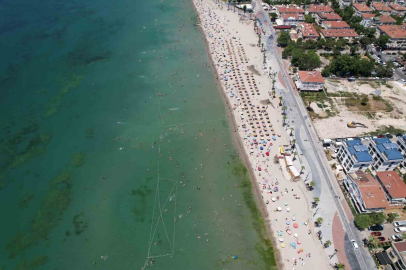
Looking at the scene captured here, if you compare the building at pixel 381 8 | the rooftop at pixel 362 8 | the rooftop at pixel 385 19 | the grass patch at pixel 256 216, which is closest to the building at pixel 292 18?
the rooftop at pixel 362 8

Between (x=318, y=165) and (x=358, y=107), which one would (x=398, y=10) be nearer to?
(x=358, y=107)

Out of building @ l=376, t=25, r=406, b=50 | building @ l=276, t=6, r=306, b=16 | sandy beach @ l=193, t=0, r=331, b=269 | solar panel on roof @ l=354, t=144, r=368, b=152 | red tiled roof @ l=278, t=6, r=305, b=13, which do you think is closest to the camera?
sandy beach @ l=193, t=0, r=331, b=269

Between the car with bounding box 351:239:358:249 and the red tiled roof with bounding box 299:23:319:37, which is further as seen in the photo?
the red tiled roof with bounding box 299:23:319:37

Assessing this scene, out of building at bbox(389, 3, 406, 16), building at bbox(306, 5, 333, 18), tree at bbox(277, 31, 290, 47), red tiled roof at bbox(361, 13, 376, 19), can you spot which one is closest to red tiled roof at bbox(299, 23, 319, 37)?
tree at bbox(277, 31, 290, 47)

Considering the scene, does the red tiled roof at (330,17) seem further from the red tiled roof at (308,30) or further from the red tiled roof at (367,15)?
the red tiled roof at (367,15)

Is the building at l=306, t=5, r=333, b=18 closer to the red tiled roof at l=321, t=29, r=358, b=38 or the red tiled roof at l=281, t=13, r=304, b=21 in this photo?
the red tiled roof at l=281, t=13, r=304, b=21

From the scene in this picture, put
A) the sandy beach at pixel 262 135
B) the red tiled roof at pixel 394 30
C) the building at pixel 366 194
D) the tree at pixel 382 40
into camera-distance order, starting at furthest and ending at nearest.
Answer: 1. the red tiled roof at pixel 394 30
2. the tree at pixel 382 40
3. the building at pixel 366 194
4. the sandy beach at pixel 262 135

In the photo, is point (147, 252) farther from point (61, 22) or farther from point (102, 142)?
point (61, 22)
